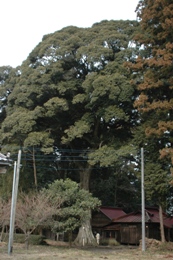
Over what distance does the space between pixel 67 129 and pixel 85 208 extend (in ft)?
22.3

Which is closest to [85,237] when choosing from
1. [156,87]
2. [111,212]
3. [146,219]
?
[146,219]

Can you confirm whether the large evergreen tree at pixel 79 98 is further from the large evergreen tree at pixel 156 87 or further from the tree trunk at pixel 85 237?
the large evergreen tree at pixel 156 87

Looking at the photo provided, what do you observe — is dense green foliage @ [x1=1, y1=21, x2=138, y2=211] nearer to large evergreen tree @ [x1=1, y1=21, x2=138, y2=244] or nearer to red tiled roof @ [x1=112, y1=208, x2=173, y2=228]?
large evergreen tree @ [x1=1, y1=21, x2=138, y2=244]

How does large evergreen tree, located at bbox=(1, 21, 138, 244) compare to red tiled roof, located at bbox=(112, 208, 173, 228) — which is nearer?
large evergreen tree, located at bbox=(1, 21, 138, 244)

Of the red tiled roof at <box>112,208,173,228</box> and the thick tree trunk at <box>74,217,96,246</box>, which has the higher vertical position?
the red tiled roof at <box>112,208,173,228</box>

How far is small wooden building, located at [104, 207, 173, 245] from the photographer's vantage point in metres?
30.0

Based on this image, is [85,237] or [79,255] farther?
[85,237]

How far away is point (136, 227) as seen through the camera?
30.5m

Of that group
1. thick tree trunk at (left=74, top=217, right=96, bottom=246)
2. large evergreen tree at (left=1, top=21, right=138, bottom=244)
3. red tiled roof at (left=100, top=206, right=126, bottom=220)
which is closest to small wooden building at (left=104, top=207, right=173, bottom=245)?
red tiled roof at (left=100, top=206, right=126, bottom=220)

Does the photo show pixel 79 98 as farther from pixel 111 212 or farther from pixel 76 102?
pixel 111 212

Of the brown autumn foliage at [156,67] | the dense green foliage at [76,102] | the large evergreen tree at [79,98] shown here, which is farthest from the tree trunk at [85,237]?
the brown autumn foliage at [156,67]

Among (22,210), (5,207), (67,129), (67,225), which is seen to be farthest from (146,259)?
(67,129)

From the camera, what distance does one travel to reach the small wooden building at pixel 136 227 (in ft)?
98.3

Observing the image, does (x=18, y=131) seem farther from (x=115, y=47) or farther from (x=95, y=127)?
(x=115, y=47)
